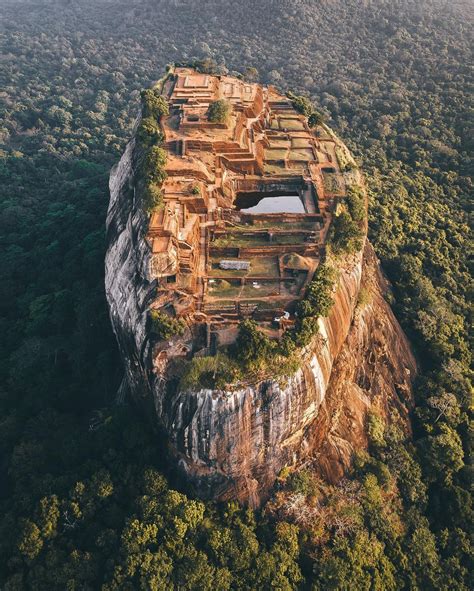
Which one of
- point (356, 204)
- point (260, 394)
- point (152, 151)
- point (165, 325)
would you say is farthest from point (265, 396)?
point (152, 151)

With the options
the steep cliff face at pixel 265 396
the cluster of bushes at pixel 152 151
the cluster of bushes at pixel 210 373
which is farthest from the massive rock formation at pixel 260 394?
the cluster of bushes at pixel 152 151

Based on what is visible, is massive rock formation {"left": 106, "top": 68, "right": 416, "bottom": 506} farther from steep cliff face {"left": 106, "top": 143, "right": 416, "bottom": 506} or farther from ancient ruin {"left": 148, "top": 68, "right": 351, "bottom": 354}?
ancient ruin {"left": 148, "top": 68, "right": 351, "bottom": 354}

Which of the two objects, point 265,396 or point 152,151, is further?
point 152,151

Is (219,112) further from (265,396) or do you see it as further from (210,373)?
(265,396)

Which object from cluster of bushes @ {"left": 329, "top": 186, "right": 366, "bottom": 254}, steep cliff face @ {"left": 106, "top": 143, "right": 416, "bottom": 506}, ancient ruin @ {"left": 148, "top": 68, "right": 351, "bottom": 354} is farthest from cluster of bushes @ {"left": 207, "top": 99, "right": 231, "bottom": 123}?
cluster of bushes @ {"left": 329, "top": 186, "right": 366, "bottom": 254}

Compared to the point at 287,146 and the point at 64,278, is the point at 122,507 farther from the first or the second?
the point at 287,146

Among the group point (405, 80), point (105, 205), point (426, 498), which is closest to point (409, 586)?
point (426, 498)
